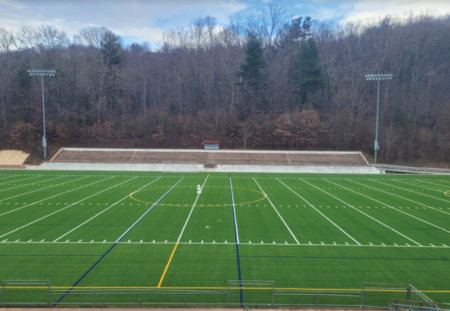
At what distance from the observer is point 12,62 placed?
62.9 meters

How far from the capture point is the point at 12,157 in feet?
158

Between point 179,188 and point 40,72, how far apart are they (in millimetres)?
32677

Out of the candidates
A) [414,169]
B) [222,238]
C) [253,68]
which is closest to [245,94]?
[253,68]

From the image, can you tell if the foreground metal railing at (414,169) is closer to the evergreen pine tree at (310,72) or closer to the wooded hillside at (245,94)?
the wooded hillside at (245,94)

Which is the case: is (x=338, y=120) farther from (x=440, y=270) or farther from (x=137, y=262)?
(x=137, y=262)

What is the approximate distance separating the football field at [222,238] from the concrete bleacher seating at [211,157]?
58.1 feet

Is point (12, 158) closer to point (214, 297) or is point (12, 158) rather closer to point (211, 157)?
point (211, 157)

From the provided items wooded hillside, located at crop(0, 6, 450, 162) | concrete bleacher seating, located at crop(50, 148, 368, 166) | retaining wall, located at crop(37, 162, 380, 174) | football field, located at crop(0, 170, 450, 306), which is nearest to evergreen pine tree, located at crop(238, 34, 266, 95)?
wooded hillside, located at crop(0, 6, 450, 162)

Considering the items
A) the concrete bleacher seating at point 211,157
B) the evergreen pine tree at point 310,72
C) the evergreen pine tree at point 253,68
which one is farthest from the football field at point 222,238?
the evergreen pine tree at point 253,68

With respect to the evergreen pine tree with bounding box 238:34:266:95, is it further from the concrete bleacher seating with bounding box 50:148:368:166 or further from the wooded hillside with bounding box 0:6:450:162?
the concrete bleacher seating with bounding box 50:148:368:166

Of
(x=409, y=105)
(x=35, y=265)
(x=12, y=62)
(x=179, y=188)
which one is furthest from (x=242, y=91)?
(x=35, y=265)

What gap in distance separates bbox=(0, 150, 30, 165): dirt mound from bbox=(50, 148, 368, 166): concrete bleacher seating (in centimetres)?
587

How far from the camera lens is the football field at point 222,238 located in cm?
1084

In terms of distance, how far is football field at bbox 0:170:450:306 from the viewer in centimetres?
1084
